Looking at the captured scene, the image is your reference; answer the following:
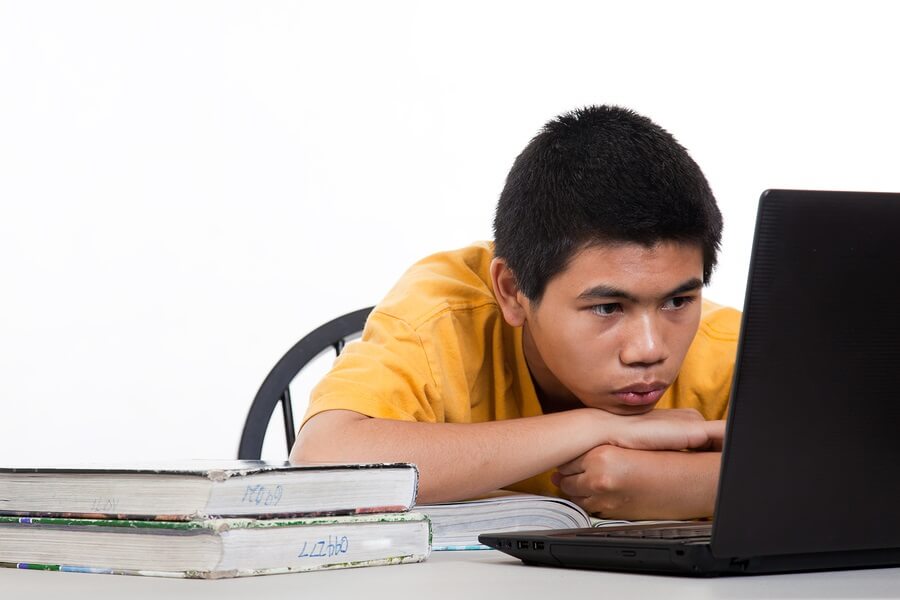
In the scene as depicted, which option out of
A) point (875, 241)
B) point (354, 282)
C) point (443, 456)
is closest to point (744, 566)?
point (875, 241)

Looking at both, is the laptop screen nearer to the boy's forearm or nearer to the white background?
the boy's forearm

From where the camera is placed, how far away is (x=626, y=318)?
3.45 ft

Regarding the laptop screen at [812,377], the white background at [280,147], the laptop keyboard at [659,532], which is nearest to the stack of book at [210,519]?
the laptop keyboard at [659,532]

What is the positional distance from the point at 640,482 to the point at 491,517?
0.81 feet

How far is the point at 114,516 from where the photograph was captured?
2.12ft

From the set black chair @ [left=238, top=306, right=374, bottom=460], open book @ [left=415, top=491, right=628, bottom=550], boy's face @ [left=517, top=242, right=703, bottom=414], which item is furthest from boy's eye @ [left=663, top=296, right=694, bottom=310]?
black chair @ [left=238, top=306, right=374, bottom=460]

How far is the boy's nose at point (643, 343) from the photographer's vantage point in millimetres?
1033

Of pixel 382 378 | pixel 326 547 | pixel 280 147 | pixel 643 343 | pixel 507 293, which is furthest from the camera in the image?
pixel 280 147

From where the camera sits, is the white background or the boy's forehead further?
the white background

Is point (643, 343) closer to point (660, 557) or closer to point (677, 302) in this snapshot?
point (677, 302)

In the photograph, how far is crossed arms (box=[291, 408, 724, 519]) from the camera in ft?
3.37

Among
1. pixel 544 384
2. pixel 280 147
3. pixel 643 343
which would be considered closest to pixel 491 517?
pixel 643 343

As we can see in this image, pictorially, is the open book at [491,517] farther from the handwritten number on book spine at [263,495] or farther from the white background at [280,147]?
the white background at [280,147]

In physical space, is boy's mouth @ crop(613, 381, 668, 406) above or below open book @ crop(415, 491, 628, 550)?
above
